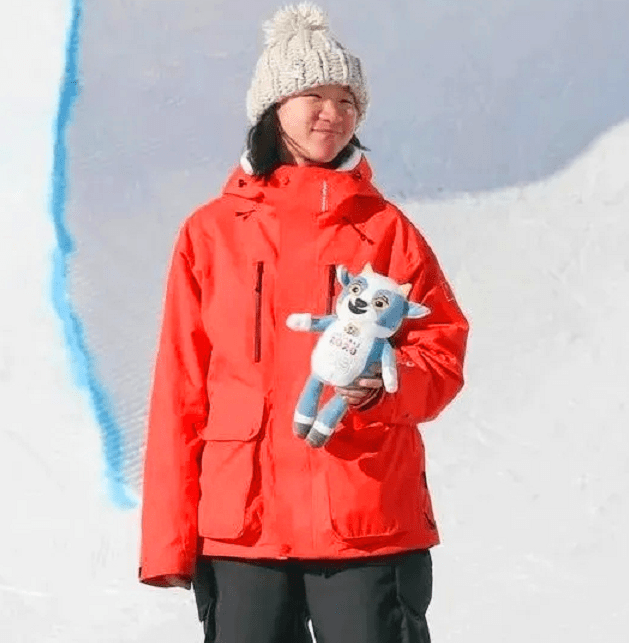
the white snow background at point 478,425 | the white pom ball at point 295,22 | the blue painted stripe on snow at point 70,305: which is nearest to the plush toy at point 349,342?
the white pom ball at point 295,22

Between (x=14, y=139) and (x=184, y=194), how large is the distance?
410 mm

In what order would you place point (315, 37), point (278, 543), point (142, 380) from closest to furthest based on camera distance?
1. point (278, 543)
2. point (315, 37)
3. point (142, 380)

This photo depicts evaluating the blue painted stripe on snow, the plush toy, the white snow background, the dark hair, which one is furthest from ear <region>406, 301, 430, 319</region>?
the blue painted stripe on snow

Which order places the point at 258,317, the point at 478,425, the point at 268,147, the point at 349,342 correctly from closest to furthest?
the point at 349,342
the point at 258,317
the point at 268,147
the point at 478,425

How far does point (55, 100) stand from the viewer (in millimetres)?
3240

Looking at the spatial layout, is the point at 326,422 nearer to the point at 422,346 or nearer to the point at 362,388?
the point at 362,388

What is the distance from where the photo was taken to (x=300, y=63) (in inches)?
62.3

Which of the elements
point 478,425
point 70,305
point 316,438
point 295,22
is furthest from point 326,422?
point 70,305

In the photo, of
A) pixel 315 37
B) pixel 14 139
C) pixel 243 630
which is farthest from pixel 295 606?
pixel 14 139

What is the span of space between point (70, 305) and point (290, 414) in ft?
5.42

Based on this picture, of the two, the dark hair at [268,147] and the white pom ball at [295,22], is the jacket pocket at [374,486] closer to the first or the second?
the dark hair at [268,147]

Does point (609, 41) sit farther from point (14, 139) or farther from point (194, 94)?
point (14, 139)

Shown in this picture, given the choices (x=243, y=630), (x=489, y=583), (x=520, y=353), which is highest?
(x=520, y=353)

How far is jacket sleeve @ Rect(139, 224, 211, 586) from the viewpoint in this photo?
148 centimetres
